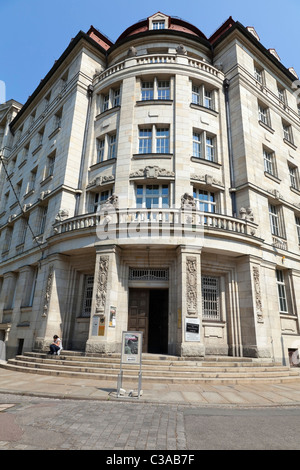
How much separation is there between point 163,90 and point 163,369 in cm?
1732

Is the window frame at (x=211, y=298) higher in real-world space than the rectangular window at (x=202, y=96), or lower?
lower

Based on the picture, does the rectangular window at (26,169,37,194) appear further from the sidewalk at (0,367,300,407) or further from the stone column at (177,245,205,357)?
the sidewalk at (0,367,300,407)

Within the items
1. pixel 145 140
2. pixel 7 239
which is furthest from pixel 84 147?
pixel 7 239

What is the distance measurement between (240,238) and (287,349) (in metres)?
7.49

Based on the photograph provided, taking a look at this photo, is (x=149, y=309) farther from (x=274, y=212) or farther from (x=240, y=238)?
(x=274, y=212)

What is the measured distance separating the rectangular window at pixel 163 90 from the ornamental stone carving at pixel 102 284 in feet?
39.9

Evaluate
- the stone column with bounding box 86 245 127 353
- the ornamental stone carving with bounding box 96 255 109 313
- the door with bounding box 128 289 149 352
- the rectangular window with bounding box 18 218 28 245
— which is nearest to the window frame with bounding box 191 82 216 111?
the stone column with bounding box 86 245 127 353

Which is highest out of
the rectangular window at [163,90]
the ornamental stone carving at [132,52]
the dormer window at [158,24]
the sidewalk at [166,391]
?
the dormer window at [158,24]

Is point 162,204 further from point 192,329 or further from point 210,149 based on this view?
point 192,329

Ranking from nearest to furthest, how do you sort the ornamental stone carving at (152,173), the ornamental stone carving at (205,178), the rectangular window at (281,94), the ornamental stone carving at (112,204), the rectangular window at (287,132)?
the ornamental stone carving at (112,204)
the ornamental stone carving at (152,173)
the ornamental stone carving at (205,178)
the rectangular window at (287,132)
the rectangular window at (281,94)

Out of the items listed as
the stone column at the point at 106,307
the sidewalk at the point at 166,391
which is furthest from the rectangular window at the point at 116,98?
the sidewalk at the point at 166,391

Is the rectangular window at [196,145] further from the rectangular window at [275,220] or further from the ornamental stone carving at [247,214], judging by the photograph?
the rectangular window at [275,220]

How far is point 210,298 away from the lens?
14719mm

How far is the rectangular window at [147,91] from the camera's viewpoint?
19125mm
